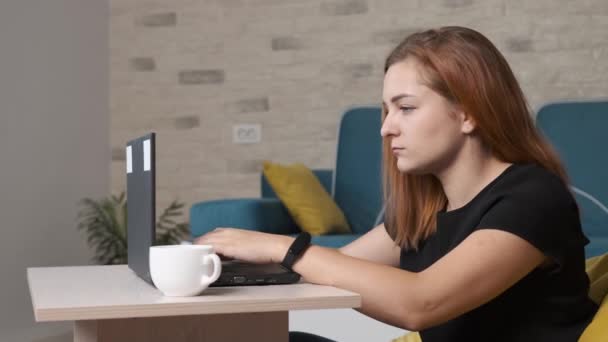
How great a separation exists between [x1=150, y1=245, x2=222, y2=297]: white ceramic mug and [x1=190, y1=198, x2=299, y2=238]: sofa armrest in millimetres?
2574

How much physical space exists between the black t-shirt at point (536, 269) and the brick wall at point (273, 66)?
311 centimetres

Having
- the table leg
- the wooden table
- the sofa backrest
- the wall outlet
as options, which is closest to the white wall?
the wall outlet

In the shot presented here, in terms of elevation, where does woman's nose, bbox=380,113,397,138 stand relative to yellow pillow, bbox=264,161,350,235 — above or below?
above

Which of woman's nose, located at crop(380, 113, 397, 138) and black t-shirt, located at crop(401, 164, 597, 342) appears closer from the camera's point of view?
black t-shirt, located at crop(401, 164, 597, 342)

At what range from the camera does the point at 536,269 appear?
4.50 ft

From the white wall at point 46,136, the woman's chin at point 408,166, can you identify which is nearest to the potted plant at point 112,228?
the white wall at point 46,136

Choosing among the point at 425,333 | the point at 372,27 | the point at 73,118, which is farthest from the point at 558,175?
the point at 73,118

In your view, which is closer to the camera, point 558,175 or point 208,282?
point 208,282

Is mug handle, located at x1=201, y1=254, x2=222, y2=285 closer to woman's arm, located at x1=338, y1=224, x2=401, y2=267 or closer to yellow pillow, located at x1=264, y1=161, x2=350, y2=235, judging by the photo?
woman's arm, located at x1=338, y1=224, x2=401, y2=267

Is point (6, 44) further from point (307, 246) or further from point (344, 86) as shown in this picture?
point (307, 246)

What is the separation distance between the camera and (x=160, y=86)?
525 centimetres

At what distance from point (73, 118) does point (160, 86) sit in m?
0.53

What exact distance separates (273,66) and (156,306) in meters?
3.98

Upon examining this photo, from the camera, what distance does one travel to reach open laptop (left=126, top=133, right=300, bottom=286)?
1.25 metres
